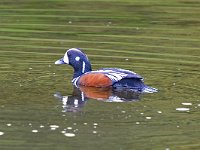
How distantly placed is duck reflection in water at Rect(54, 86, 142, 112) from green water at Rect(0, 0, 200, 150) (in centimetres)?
10

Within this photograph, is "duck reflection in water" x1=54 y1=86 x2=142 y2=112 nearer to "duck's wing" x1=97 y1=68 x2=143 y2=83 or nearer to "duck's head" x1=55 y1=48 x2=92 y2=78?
"duck's wing" x1=97 y1=68 x2=143 y2=83

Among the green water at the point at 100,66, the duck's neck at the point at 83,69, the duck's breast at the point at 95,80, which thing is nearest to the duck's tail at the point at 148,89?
the green water at the point at 100,66

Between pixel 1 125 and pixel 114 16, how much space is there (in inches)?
374

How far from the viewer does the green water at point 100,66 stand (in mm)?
11086

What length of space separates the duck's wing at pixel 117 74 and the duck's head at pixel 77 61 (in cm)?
50

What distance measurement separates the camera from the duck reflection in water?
42.0ft

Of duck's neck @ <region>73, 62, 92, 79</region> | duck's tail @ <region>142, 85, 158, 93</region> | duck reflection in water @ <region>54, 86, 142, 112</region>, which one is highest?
duck's neck @ <region>73, 62, 92, 79</region>

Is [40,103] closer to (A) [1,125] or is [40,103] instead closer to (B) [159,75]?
(A) [1,125]

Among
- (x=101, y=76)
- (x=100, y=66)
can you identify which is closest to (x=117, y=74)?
(x=101, y=76)

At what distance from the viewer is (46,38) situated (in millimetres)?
17891

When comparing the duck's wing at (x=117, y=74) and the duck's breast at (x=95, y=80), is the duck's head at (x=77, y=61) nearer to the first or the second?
the duck's breast at (x=95, y=80)

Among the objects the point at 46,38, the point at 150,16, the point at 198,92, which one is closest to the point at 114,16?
the point at 150,16

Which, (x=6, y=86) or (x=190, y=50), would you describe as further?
(x=190, y=50)

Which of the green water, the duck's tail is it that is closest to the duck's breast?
the green water
